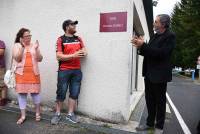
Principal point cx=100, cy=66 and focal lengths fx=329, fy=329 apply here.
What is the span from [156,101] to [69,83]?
1.74 metres

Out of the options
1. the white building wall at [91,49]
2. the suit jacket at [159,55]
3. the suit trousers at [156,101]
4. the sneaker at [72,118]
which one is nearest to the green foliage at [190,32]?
the white building wall at [91,49]

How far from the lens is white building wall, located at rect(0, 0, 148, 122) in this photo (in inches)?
255

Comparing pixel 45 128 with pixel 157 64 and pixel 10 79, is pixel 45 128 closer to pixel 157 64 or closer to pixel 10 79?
pixel 10 79

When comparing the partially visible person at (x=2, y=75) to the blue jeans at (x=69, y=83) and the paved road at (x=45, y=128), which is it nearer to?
the paved road at (x=45, y=128)

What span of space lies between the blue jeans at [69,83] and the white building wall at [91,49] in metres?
0.38

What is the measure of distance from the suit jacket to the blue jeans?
1370 mm

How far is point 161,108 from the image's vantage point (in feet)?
19.9

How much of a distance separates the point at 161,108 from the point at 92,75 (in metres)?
1.59

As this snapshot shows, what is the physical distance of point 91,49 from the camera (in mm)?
6770

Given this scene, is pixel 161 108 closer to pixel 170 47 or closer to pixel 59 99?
pixel 170 47

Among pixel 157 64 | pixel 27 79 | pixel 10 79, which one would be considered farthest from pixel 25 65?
pixel 157 64

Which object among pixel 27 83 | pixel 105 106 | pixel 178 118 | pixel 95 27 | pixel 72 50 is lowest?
pixel 178 118

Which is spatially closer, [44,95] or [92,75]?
[92,75]

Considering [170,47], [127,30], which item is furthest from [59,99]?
[170,47]
